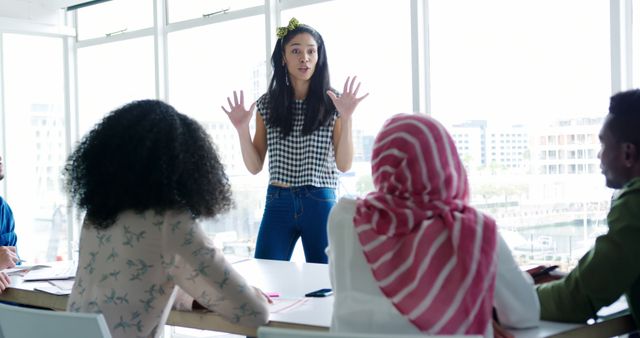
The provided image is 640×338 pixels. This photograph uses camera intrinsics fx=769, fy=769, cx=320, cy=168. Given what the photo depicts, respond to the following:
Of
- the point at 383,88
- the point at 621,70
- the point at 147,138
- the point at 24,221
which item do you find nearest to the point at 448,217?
the point at 147,138

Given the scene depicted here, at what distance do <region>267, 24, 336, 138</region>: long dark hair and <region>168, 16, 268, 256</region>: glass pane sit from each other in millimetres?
1530

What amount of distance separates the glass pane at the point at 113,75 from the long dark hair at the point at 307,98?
244 cm

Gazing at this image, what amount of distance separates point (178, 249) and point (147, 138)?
0.87 feet

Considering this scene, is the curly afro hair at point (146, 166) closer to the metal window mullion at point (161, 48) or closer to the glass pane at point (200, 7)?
the glass pane at point (200, 7)

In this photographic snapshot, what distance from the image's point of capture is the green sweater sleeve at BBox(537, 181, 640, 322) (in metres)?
1.65

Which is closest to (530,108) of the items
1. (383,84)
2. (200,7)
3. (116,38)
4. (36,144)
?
(383,84)

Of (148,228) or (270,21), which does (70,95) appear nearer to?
(270,21)

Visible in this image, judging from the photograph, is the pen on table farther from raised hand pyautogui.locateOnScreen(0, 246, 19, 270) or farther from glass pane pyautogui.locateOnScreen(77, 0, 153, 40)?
glass pane pyautogui.locateOnScreen(77, 0, 153, 40)

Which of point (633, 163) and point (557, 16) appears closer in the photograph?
point (633, 163)

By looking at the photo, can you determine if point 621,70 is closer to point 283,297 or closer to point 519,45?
point 519,45

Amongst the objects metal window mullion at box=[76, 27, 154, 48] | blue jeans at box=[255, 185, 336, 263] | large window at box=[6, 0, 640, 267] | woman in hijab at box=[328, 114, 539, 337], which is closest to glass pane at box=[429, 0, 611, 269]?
large window at box=[6, 0, 640, 267]

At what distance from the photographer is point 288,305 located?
1952 millimetres

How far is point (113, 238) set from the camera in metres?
1.80

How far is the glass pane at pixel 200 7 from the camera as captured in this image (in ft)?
16.8
